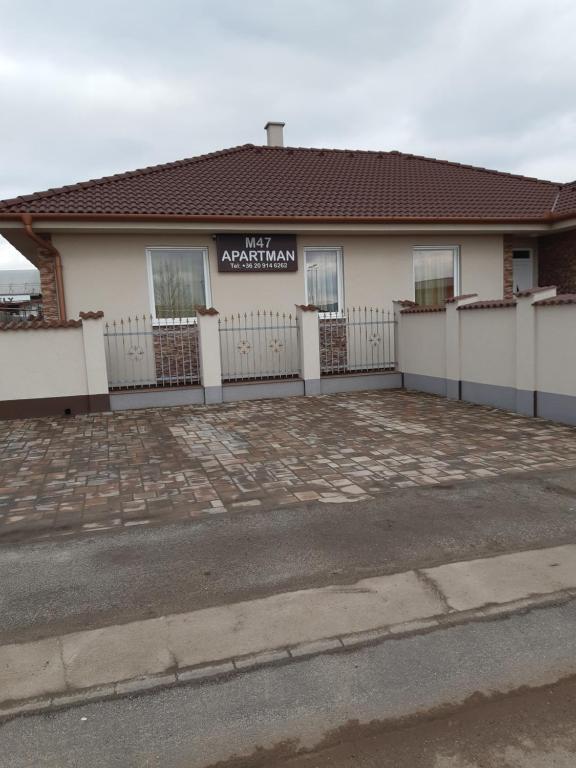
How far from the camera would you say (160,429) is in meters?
8.88

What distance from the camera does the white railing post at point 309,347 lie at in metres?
11.8

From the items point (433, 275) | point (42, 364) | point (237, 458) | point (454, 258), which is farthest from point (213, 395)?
point (454, 258)

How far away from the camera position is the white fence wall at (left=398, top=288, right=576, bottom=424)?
8.30m

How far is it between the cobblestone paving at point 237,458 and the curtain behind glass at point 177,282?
294 cm

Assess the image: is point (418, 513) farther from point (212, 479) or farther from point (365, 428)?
point (365, 428)

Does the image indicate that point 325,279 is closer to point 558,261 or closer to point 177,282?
point 177,282

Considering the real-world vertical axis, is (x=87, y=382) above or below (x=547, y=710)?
above

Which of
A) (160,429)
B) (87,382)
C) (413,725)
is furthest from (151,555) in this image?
(87,382)

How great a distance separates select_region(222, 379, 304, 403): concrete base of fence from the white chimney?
28.3ft

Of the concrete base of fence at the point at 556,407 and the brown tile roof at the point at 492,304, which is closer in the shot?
the concrete base of fence at the point at 556,407

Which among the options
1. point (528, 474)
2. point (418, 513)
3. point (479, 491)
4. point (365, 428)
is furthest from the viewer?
point (365, 428)

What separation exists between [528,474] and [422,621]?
319 centimetres

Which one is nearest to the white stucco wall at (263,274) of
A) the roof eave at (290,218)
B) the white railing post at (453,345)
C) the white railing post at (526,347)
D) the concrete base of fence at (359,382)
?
the roof eave at (290,218)

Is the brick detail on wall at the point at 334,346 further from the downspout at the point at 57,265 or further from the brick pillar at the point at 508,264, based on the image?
the downspout at the point at 57,265
